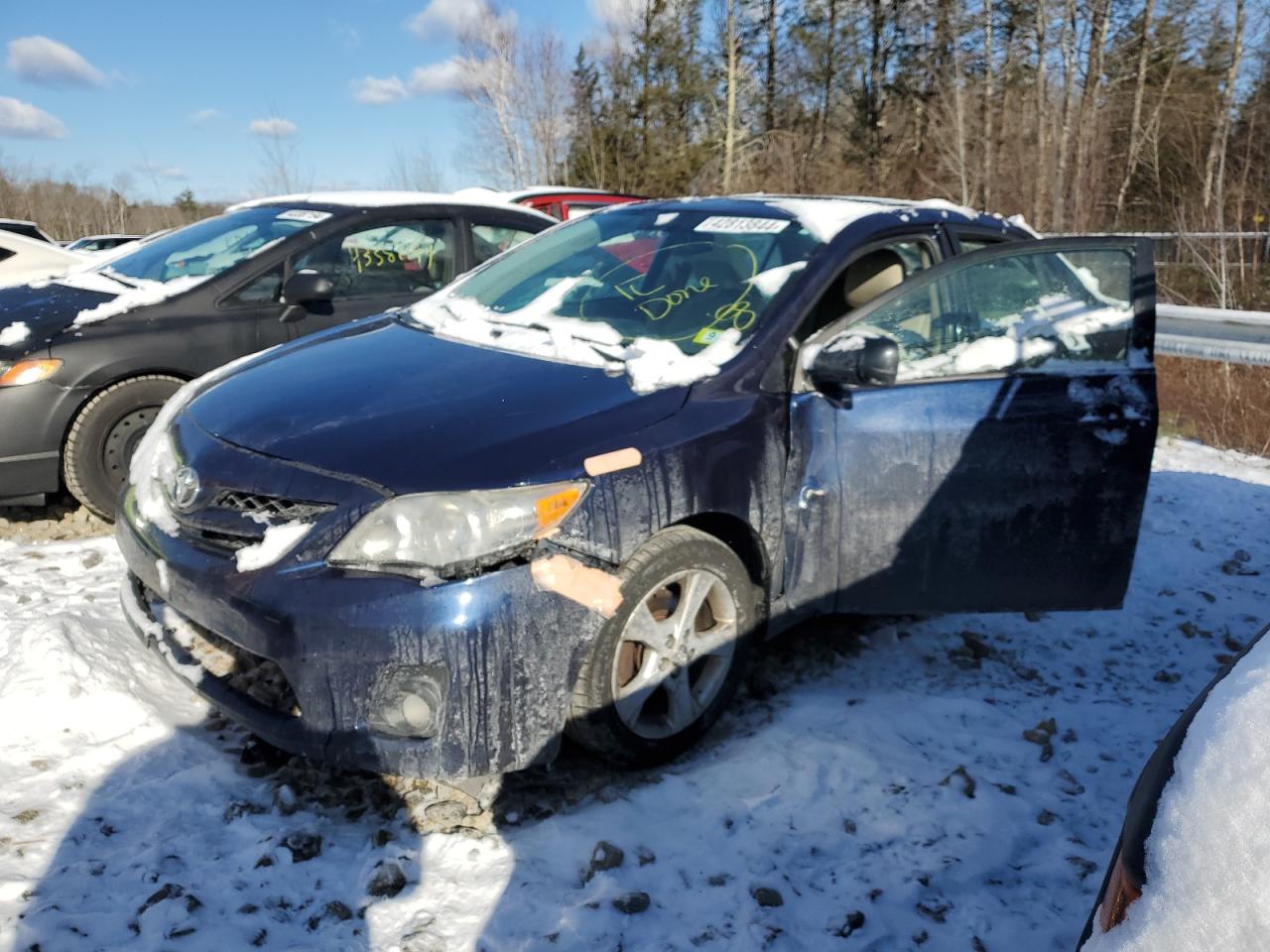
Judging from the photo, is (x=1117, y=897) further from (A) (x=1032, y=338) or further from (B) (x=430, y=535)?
(A) (x=1032, y=338)

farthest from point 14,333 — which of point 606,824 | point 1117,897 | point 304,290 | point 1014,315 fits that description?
point 1117,897

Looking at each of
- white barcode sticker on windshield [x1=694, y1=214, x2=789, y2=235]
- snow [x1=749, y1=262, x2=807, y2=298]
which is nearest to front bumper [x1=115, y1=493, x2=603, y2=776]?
snow [x1=749, y1=262, x2=807, y2=298]

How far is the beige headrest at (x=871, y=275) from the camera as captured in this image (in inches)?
137

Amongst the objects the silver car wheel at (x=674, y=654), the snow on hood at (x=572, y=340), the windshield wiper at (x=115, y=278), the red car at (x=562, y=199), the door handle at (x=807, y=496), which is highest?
the red car at (x=562, y=199)

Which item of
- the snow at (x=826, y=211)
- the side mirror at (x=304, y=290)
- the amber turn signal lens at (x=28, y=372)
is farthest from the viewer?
the side mirror at (x=304, y=290)

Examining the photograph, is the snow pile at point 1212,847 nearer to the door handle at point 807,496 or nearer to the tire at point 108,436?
the door handle at point 807,496

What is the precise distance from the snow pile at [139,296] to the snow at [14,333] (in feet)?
0.63

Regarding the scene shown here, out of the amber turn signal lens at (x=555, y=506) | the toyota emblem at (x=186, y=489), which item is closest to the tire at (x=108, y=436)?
the toyota emblem at (x=186, y=489)

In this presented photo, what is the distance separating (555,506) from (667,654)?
2.10 feet

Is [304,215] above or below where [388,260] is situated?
above

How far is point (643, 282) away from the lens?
3.44 m

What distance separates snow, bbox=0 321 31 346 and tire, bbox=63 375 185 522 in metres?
0.37

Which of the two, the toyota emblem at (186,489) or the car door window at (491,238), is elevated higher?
the car door window at (491,238)

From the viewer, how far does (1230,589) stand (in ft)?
14.8
